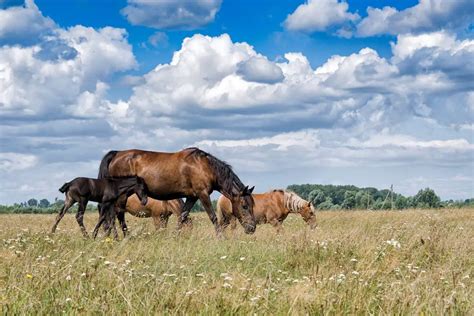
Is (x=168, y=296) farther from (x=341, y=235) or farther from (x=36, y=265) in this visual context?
(x=341, y=235)

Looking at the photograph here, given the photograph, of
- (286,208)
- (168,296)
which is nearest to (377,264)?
(168,296)

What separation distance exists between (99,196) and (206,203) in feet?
10.3

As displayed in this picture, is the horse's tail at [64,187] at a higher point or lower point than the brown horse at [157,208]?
higher

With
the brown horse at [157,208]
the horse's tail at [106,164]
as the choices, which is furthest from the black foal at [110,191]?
the brown horse at [157,208]

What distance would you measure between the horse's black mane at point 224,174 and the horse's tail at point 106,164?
91.2 inches

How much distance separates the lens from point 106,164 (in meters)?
17.2

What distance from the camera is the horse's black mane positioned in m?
16.4

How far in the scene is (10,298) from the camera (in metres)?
5.72

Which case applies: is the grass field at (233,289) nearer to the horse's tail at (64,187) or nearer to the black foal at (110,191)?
the black foal at (110,191)

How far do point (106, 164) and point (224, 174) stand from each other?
3428mm

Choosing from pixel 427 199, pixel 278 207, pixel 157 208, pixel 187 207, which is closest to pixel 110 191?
pixel 187 207

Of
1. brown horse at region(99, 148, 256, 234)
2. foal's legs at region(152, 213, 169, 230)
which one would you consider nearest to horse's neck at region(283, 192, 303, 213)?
brown horse at region(99, 148, 256, 234)

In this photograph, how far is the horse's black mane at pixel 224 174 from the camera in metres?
16.4

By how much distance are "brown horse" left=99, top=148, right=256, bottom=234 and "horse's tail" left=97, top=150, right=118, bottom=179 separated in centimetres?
69
